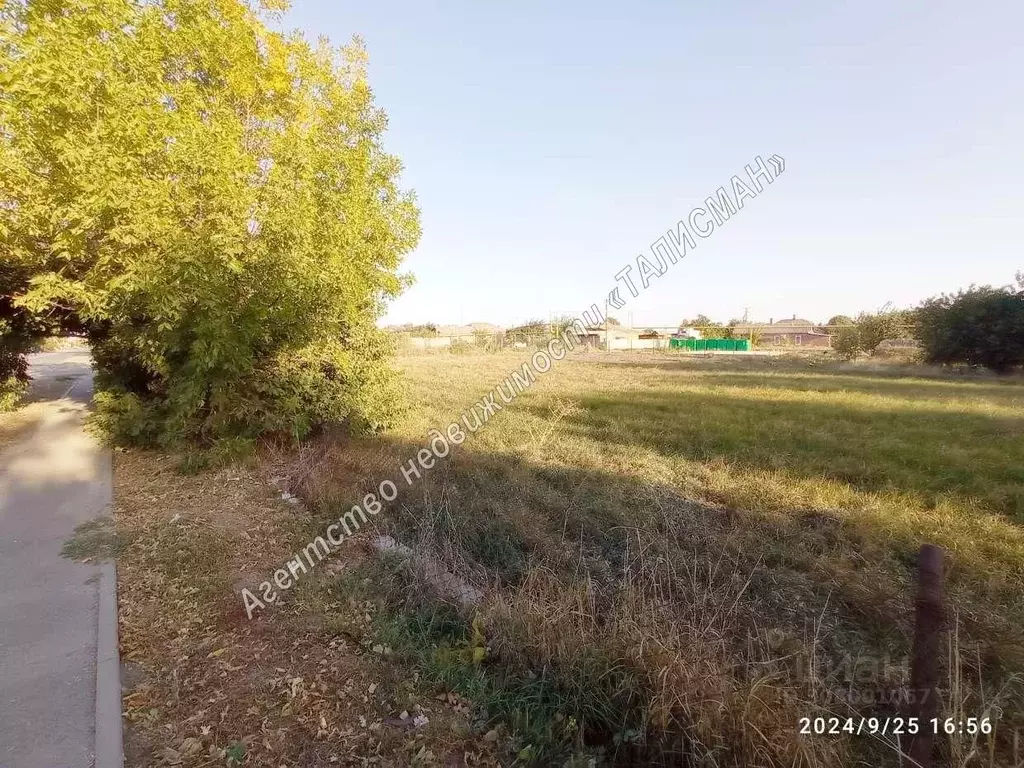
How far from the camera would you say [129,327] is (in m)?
5.62

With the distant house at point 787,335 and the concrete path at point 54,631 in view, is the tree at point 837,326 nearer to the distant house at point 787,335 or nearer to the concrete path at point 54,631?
the distant house at point 787,335

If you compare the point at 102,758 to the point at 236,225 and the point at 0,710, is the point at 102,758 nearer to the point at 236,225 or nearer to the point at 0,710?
the point at 0,710

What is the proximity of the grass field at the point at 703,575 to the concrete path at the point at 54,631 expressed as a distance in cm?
153

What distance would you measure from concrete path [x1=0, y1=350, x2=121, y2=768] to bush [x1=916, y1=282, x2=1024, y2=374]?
2921 centimetres

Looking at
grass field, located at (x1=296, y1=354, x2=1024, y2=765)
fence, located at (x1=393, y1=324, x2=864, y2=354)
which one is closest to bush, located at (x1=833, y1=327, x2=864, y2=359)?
fence, located at (x1=393, y1=324, x2=864, y2=354)

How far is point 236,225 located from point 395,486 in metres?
3.64

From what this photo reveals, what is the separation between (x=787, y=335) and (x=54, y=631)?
7128 cm

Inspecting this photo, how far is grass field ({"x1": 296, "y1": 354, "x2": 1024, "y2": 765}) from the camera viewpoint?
216 cm

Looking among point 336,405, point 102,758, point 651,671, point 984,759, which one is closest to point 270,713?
point 102,758

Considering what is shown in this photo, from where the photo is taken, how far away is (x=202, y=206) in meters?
5.23

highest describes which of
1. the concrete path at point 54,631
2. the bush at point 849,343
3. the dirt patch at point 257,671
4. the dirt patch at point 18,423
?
the bush at point 849,343

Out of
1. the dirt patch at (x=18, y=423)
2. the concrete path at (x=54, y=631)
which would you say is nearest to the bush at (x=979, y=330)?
the concrete path at (x=54, y=631)

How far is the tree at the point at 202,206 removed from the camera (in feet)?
14.9

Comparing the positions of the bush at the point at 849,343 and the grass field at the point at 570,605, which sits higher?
the bush at the point at 849,343
